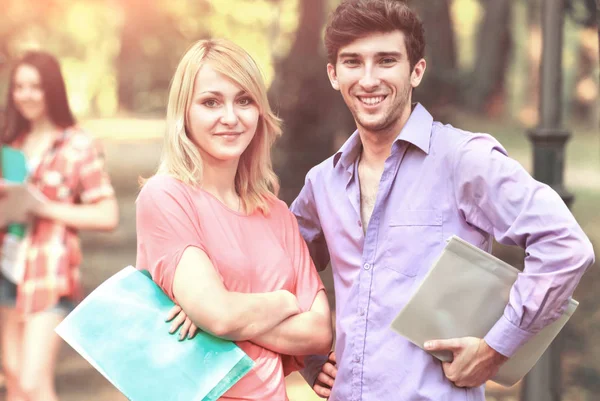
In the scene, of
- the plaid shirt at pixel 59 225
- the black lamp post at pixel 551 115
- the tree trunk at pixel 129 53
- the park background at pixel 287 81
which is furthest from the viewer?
the tree trunk at pixel 129 53

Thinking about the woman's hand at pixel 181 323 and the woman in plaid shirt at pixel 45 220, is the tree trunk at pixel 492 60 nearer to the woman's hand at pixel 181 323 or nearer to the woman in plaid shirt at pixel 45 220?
the woman in plaid shirt at pixel 45 220

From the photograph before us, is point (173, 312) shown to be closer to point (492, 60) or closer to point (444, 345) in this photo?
point (444, 345)

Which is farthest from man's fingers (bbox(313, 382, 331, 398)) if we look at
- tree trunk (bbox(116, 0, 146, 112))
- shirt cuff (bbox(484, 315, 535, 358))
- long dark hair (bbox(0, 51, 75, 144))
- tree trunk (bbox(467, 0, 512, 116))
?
tree trunk (bbox(467, 0, 512, 116))

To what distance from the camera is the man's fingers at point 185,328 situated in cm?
205

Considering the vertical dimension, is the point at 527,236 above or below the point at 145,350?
above

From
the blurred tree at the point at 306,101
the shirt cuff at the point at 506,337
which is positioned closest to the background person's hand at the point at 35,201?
the blurred tree at the point at 306,101

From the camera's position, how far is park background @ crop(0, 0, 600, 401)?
5.51 metres

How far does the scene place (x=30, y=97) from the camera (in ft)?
→ 15.6

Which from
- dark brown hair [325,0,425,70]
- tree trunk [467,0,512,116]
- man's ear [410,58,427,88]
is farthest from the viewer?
tree trunk [467,0,512,116]

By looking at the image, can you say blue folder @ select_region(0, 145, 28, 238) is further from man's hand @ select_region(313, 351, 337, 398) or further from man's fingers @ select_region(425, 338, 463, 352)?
man's fingers @ select_region(425, 338, 463, 352)

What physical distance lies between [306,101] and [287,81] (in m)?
0.21

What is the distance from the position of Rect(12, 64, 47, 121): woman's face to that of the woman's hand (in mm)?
2935

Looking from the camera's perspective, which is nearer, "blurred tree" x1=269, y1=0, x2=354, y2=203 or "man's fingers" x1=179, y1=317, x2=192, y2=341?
"man's fingers" x1=179, y1=317, x2=192, y2=341

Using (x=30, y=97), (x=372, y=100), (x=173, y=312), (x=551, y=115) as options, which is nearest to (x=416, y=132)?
(x=372, y=100)
